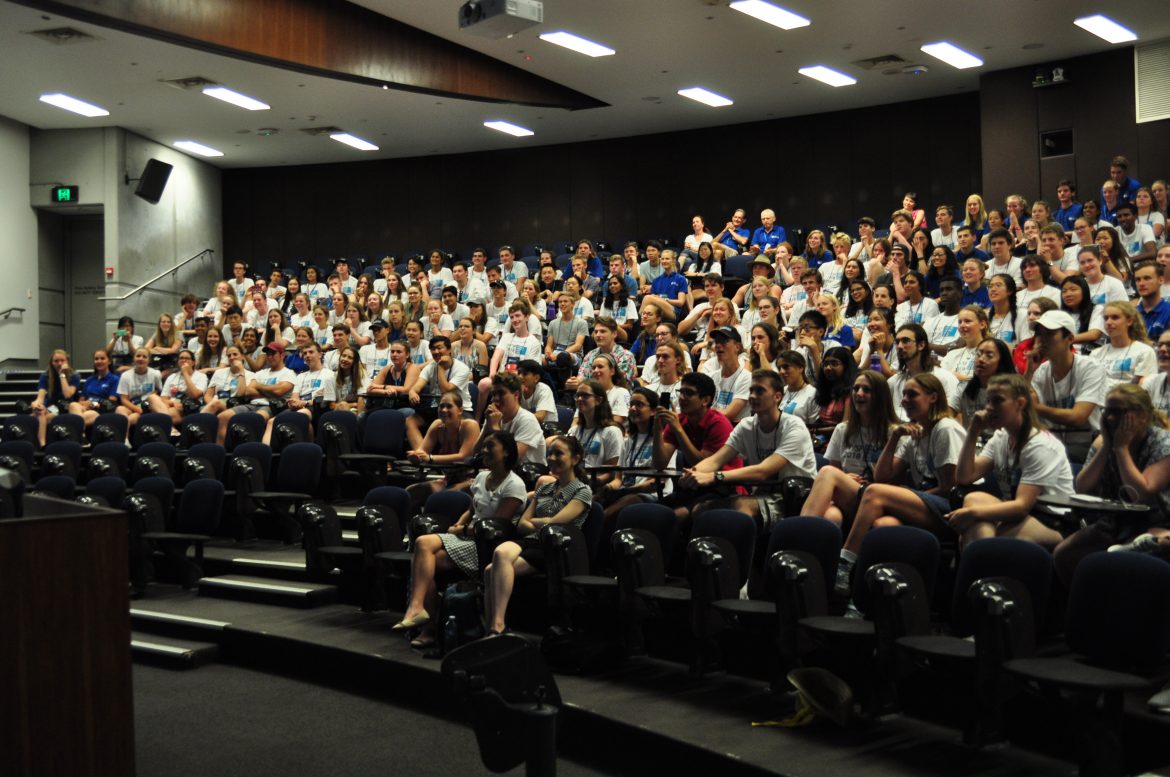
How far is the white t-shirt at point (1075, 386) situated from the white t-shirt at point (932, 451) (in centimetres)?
68

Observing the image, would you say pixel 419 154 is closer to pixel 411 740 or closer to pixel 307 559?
pixel 307 559

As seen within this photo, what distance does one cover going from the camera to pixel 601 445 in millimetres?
5441

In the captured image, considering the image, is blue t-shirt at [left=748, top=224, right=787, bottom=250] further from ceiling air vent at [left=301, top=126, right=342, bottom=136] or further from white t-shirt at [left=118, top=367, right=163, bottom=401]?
white t-shirt at [left=118, top=367, right=163, bottom=401]

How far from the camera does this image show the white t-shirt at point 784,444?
15.4 feet

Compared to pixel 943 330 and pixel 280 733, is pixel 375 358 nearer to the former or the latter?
pixel 943 330

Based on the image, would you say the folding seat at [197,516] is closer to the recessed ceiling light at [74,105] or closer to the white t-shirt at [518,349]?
the white t-shirt at [518,349]

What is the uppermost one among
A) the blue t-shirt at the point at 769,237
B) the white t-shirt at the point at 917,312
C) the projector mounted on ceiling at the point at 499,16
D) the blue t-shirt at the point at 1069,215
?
the projector mounted on ceiling at the point at 499,16

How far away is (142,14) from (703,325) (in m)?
4.91

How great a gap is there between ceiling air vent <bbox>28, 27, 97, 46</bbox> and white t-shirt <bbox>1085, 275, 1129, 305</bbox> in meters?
8.29

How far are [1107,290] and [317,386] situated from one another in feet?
18.0

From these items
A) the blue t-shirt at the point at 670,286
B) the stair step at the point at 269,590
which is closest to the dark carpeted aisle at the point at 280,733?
the stair step at the point at 269,590

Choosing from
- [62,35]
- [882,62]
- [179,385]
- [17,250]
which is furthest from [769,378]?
[17,250]

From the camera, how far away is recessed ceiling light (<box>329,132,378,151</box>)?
1371 centimetres

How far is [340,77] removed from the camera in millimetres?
10055
